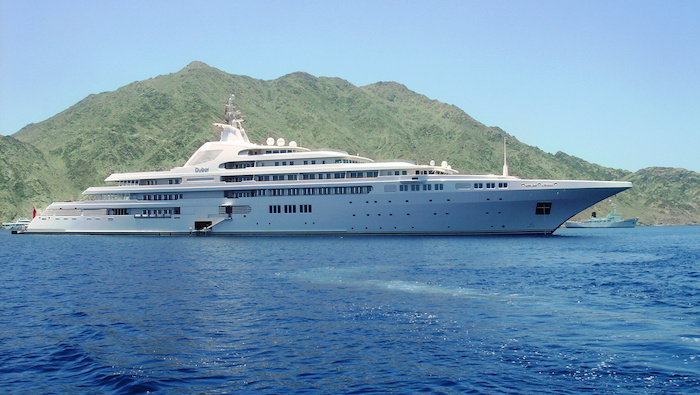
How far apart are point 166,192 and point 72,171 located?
118945mm

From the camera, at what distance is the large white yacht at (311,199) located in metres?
49.2

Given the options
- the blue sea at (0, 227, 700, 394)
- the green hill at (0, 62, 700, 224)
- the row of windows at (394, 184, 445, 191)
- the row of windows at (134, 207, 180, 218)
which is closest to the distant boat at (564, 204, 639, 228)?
the green hill at (0, 62, 700, 224)

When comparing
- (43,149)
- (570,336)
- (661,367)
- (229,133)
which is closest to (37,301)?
(570,336)

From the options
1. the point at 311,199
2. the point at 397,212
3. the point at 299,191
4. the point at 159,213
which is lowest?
the point at 397,212

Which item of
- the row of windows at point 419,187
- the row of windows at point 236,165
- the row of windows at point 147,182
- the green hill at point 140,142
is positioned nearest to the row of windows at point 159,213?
the row of windows at point 147,182

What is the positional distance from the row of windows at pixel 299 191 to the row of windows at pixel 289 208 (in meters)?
1.14

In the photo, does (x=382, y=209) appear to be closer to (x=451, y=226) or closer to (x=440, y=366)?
(x=451, y=226)

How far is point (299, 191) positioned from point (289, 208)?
2.11 metres

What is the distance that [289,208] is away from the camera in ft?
183

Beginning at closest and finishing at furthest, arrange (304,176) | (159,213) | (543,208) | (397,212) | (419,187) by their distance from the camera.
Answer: (543,208), (419,187), (397,212), (304,176), (159,213)

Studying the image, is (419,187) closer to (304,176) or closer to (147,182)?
(304,176)

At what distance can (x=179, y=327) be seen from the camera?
15.0 meters

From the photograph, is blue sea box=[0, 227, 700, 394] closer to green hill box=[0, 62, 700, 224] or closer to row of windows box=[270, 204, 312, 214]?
row of windows box=[270, 204, 312, 214]

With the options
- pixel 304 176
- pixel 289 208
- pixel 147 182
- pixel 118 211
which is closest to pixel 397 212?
pixel 304 176
